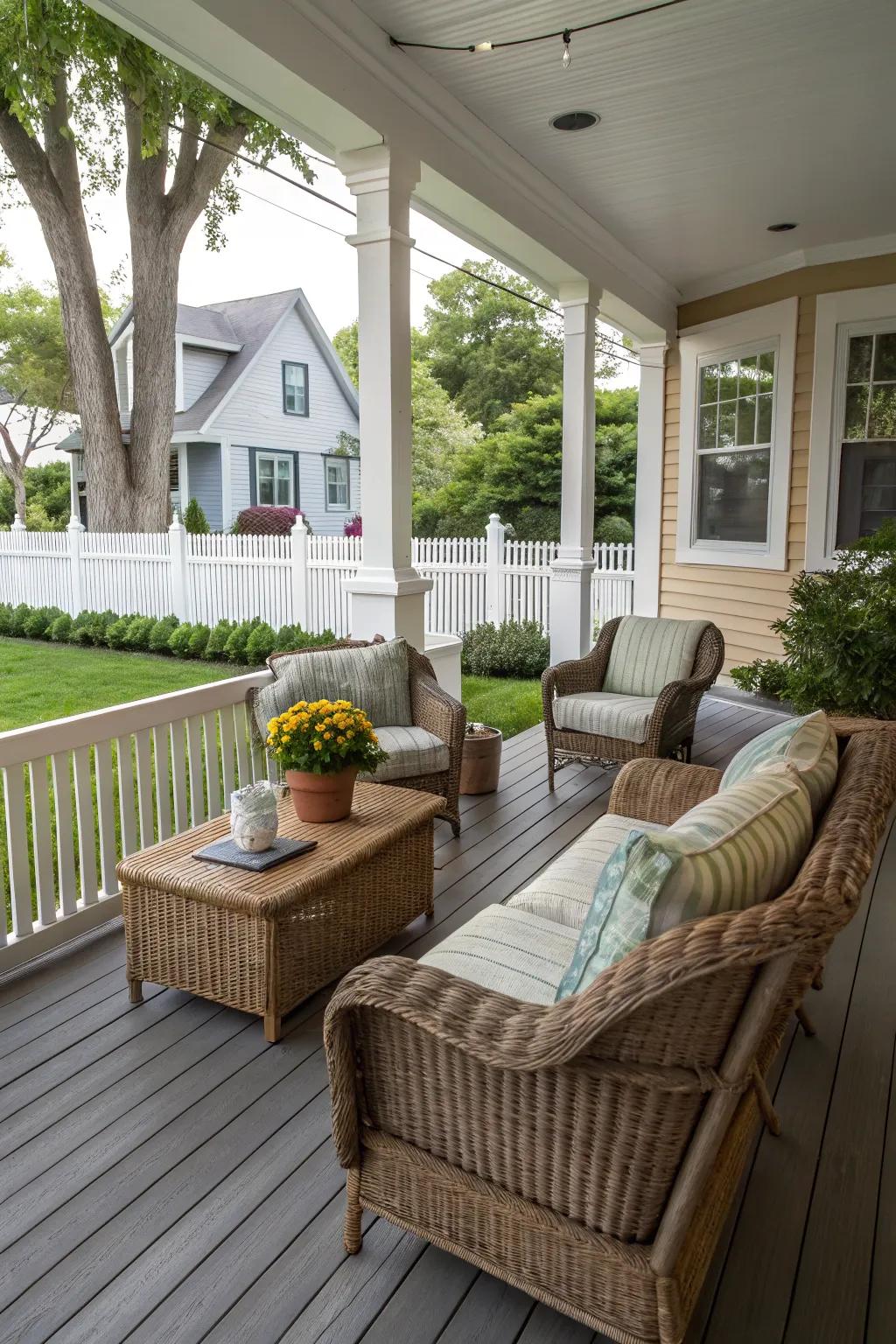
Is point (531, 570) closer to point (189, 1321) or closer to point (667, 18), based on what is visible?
point (667, 18)

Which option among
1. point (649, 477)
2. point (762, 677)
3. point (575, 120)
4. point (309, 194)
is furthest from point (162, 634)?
point (575, 120)

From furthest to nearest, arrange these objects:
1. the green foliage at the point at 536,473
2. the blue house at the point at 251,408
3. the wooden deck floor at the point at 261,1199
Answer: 1. the blue house at the point at 251,408
2. the green foliage at the point at 536,473
3. the wooden deck floor at the point at 261,1199

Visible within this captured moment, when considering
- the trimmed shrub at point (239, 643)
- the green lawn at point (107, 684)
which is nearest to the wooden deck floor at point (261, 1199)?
the green lawn at point (107, 684)

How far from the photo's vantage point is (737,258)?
6688 mm

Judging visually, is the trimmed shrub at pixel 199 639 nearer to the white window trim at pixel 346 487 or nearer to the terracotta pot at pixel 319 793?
the terracotta pot at pixel 319 793

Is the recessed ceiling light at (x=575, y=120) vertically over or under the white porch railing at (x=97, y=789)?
over

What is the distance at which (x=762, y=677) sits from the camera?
6.68 meters

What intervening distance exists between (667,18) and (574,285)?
95.9 inches

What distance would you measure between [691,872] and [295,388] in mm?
18216

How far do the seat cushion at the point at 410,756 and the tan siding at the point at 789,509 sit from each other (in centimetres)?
417

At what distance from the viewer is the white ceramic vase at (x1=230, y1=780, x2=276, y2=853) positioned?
2.51 m

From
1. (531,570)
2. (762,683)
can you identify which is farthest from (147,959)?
(531,570)

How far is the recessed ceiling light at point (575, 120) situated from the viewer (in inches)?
167

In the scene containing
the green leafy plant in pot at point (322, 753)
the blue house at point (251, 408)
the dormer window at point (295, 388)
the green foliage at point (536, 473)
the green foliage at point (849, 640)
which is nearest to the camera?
the green leafy plant in pot at point (322, 753)
